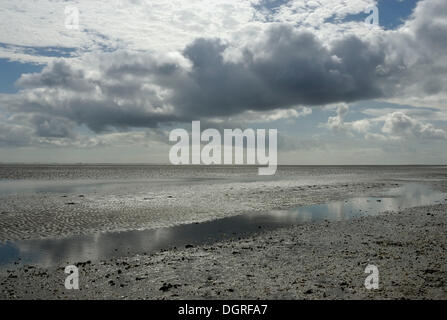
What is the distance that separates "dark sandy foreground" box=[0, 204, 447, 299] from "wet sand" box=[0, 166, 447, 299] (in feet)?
0.10

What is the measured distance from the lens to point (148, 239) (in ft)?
57.1

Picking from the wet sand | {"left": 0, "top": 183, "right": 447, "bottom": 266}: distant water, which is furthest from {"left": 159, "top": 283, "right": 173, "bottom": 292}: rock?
{"left": 0, "top": 183, "right": 447, "bottom": 266}: distant water

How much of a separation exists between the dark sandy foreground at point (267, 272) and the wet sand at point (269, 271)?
0.03 m

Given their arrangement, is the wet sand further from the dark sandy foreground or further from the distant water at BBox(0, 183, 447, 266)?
the distant water at BBox(0, 183, 447, 266)

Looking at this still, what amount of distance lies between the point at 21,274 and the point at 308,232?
1382 cm

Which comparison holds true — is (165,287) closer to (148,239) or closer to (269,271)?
(269,271)

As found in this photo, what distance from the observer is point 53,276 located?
1145 cm

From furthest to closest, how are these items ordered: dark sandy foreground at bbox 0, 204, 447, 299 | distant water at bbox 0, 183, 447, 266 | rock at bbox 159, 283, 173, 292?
distant water at bbox 0, 183, 447, 266, rock at bbox 159, 283, 173, 292, dark sandy foreground at bbox 0, 204, 447, 299

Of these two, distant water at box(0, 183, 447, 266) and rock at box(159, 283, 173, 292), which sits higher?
rock at box(159, 283, 173, 292)

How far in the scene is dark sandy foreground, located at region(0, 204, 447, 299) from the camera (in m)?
9.87

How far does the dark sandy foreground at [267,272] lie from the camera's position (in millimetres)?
9867

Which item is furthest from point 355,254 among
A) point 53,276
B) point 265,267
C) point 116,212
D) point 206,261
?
point 116,212

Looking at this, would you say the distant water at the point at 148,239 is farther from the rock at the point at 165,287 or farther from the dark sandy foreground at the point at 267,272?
the rock at the point at 165,287

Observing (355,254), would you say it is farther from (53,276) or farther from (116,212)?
A: (116,212)
